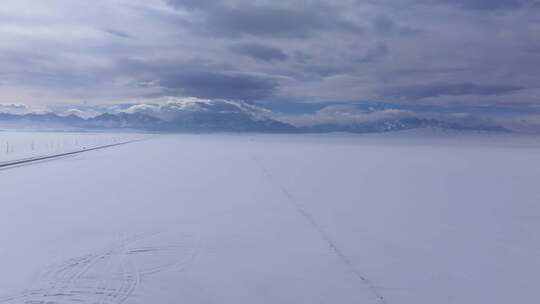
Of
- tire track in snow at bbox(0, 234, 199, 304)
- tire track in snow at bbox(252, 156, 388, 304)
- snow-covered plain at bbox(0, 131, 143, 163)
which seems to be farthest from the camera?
snow-covered plain at bbox(0, 131, 143, 163)

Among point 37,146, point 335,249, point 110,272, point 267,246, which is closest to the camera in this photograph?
point 110,272

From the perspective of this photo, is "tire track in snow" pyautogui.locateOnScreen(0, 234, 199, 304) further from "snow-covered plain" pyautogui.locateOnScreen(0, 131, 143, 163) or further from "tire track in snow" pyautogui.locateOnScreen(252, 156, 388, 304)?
"snow-covered plain" pyautogui.locateOnScreen(0, 131, 143, 163)

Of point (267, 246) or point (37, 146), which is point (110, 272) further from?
point (37, 146)

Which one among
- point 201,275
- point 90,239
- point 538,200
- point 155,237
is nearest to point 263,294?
point 201,275

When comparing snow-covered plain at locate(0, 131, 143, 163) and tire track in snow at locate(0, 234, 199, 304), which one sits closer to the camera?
tire track in snow at locate(0, 234, 199, 304)

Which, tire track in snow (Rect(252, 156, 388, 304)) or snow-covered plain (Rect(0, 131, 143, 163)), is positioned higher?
tire track in snow (Rect(252, 156, 388, 304))

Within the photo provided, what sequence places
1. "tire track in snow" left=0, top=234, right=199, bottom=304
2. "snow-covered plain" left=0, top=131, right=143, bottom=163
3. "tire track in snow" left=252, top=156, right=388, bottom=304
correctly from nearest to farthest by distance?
"tire track in snow" left=0, top=234, right=199, bottom=304 < "tire track in snow" left=252, top=156, right=388, bottom=304 < "snow-covered plain" left=0, top=131, right=143, bottom=163

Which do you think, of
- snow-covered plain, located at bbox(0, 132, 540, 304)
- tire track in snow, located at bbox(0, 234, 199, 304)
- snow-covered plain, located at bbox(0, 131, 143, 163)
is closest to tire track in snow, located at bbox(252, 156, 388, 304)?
snow-covered plain, located at bbox(0, 132, 540, 304)

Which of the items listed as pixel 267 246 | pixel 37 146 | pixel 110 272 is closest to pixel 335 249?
pixel 267 246

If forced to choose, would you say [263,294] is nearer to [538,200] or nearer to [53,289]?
[53,289]

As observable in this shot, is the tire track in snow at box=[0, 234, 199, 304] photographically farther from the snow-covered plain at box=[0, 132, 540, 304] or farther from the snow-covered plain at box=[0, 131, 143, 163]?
the snow-covered plain at box=[0, 131, 143, 163]

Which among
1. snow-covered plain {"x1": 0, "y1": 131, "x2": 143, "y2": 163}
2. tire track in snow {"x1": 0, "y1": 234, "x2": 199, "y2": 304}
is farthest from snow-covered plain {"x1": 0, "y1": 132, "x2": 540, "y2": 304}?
snow-covered plain {"x1": 0, "y1": 131, "x2": 143, "y2": 163}
